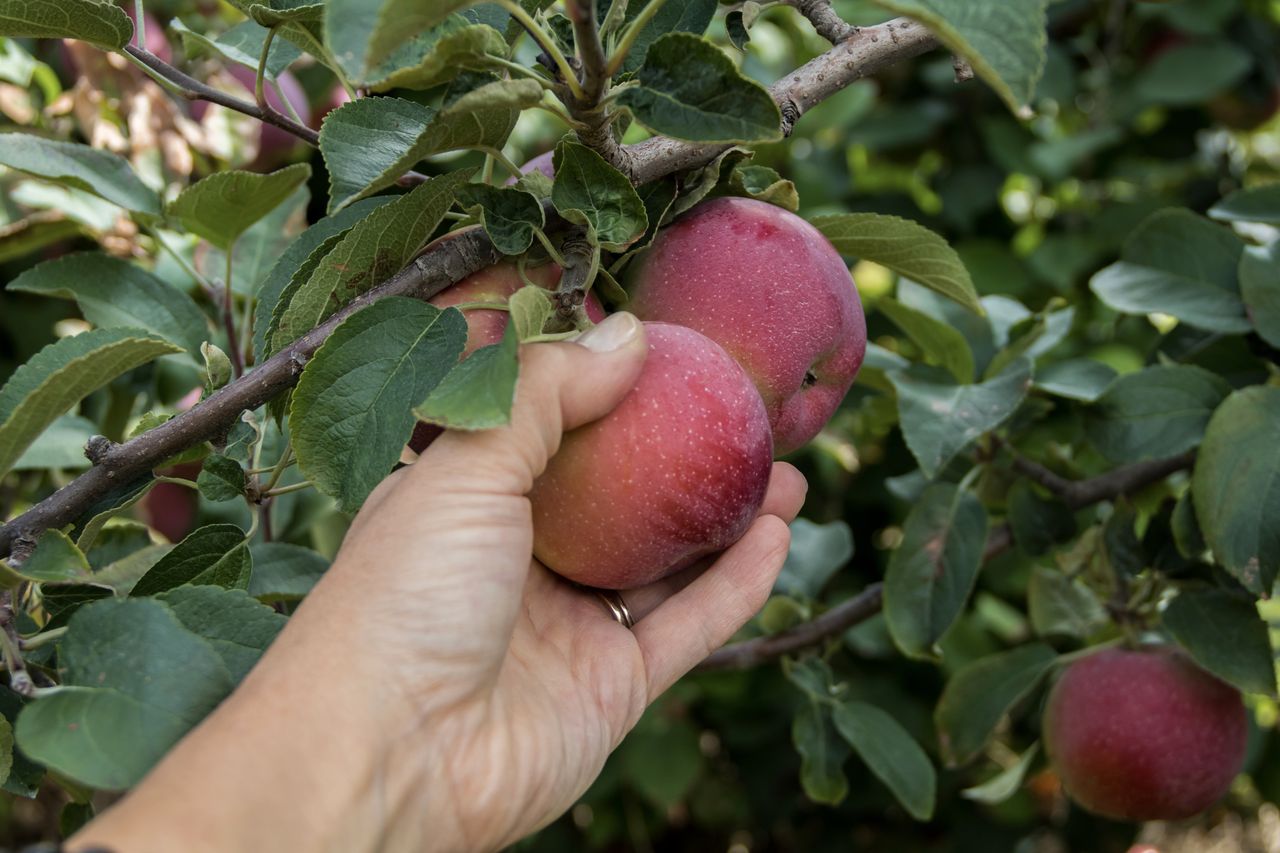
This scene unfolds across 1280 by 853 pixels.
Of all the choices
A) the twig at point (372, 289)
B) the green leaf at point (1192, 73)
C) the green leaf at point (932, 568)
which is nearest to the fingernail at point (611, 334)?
the twig at point (372, 289)

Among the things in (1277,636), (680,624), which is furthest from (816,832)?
(680,624)

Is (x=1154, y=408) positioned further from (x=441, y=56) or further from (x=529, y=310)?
(x=441, y=56)

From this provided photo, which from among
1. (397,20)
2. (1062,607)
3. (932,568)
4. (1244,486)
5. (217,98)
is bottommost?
(1062,607)

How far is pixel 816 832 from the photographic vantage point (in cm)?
179

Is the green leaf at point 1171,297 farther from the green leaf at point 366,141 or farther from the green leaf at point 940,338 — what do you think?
the green leaf at point 366,141

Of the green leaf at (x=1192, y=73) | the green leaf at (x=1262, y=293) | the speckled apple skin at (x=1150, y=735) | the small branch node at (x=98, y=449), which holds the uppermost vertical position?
the small branch node at (x=98, y=449)

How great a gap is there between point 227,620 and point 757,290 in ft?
1.27

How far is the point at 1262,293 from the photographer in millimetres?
1025

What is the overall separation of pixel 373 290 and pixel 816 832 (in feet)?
4.52

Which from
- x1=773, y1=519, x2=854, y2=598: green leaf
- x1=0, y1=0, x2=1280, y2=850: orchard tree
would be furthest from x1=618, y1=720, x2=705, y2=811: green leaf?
x1=773, y1=519, x2=854, y2=598: green leaf

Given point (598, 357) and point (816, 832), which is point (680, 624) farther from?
point (816, 832)

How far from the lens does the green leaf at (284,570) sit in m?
0.91

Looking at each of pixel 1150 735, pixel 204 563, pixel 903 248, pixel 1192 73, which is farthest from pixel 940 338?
pixel 1192 73

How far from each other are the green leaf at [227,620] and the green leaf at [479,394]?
18 cm
